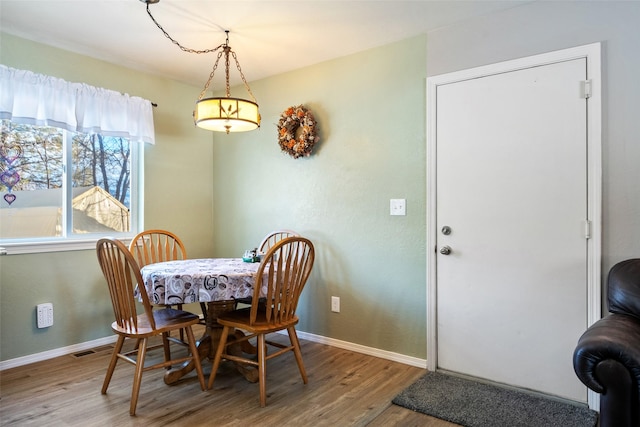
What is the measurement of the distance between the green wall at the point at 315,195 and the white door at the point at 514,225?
222 mm

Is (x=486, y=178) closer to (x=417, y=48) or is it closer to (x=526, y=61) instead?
(x=526, y=61)

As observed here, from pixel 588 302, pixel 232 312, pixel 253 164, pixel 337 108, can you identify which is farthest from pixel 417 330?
pixel 253 164

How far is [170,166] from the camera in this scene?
12.1 feet

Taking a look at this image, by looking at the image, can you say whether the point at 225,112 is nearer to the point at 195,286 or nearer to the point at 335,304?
the point at 195,286

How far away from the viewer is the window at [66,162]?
2.70 meters

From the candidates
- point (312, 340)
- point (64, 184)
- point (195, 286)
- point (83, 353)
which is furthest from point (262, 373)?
point (64, 184)

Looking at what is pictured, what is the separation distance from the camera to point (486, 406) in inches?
85.2

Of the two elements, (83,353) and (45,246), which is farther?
(83,353)

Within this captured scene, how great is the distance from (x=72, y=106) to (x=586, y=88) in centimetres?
337

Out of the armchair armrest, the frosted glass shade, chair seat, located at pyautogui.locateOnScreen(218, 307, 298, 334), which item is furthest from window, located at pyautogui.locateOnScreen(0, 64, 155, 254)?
the armchair armrest

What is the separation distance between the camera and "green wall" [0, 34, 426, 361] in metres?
2.78

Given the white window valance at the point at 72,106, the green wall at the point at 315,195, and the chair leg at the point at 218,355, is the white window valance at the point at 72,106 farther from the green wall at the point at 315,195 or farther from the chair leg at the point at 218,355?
the chair leg at the point at 218,355

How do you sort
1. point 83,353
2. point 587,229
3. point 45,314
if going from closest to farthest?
point 587,229, point 45,314, point 83,353

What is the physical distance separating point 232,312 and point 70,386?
1.06m
